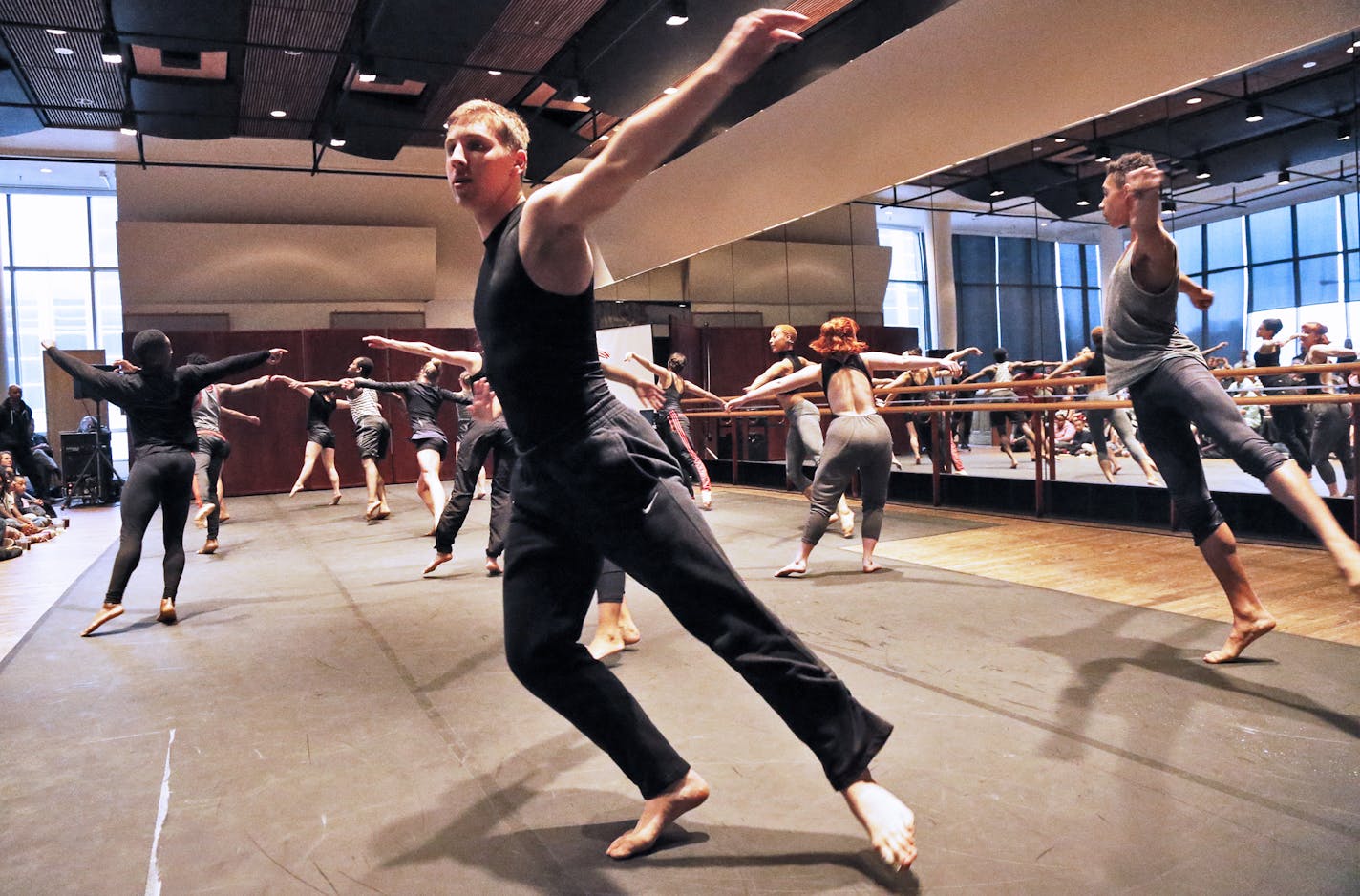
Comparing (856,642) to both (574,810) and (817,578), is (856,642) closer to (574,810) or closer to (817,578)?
(817,578)

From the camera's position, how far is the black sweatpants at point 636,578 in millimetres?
1838

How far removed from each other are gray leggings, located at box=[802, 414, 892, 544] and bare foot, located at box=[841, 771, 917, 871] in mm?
3131

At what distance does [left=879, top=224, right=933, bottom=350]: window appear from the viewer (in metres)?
11.4

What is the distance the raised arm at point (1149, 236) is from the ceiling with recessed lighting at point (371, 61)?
5.37 m

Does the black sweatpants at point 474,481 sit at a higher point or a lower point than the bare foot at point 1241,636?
higher

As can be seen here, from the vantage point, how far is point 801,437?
24.1 ft

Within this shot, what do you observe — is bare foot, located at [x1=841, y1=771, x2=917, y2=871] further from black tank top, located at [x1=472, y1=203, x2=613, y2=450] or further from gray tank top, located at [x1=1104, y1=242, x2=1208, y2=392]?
gray tank top, located at [x1=1104, y1=242, x2=1208, y2=392]

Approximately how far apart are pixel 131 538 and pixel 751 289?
30.9 feet

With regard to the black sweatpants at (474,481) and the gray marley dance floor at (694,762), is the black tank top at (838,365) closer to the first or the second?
the gray marley dance floor at (694,762)

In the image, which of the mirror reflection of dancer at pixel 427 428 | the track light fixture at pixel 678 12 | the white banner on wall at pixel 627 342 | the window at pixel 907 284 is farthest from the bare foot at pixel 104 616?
the white banner on wall at pixel 627 342

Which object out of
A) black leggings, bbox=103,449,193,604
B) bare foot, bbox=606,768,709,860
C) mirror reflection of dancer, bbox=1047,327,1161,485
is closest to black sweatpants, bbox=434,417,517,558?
black leggings, bbox=103,449,193,604

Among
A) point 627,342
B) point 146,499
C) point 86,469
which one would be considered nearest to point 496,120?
point 146,499

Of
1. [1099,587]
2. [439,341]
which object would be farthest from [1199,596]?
[439,341]

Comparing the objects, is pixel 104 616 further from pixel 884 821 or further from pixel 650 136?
pixel 650 136
